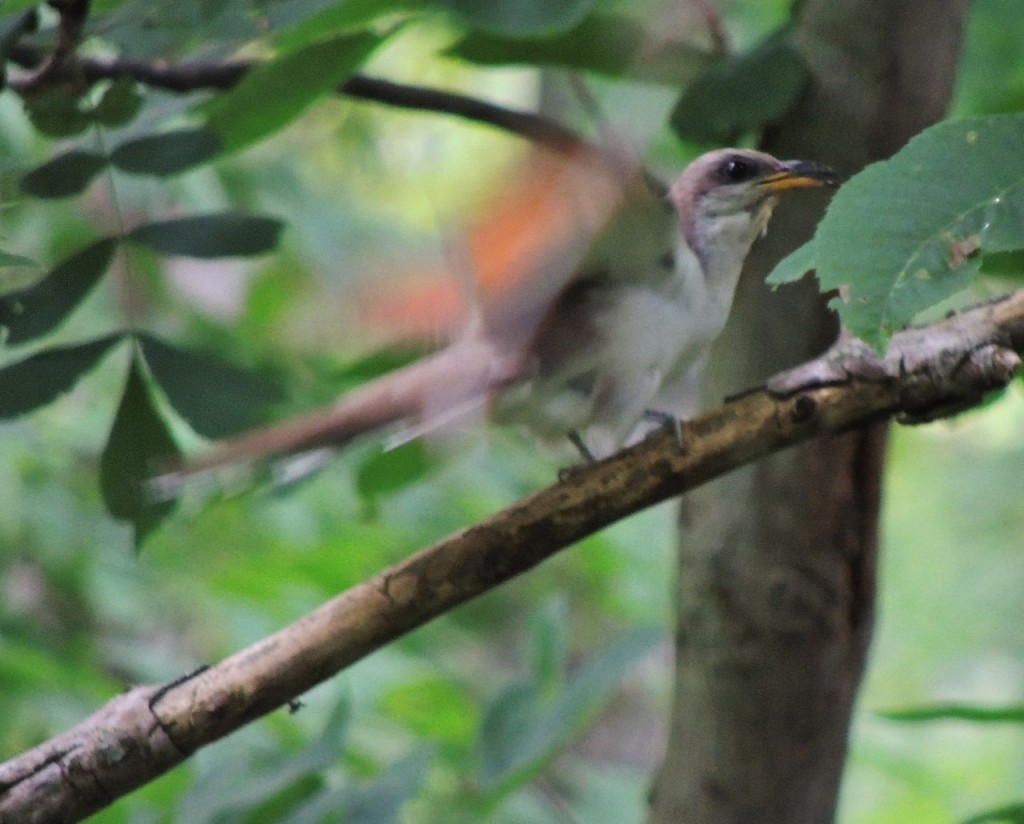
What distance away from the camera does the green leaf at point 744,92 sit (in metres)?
1.85

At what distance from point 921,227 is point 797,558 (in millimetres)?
808

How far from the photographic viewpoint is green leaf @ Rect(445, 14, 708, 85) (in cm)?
187

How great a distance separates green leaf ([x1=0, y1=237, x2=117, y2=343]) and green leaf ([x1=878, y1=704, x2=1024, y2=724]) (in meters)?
1.09

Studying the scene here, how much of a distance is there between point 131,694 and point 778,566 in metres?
0.83

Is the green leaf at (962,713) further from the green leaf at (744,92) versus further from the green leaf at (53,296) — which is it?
the green leaf at (53,296)

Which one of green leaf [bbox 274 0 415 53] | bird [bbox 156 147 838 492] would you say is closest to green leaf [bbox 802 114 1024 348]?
bird [bbox 156 147 838 492]

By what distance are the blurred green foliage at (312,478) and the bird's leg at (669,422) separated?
300 millimetres

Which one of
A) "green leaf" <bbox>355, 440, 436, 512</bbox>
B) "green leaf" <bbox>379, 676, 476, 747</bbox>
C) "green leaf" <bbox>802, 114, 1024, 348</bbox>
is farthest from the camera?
"green leaf" <bbox>379, 676, 476, 747</bbox>

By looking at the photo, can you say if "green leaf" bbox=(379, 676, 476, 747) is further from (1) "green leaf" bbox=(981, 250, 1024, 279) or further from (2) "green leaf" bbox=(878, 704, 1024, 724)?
(1) "green leaf" bbox=(981, 250, 1024, 279)

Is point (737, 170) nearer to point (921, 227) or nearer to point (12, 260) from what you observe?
point (921, 227)

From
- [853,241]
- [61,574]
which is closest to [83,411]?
[61,574]

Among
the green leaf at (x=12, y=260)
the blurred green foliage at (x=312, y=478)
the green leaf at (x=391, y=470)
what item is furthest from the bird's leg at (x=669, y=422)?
the green leaf at (x=12, y=260)

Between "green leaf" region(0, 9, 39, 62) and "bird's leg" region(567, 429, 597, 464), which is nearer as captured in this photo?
"green leaf" region(0, 9, 39, 62)

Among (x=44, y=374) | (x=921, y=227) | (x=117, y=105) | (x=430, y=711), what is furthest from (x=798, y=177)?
(x=430, y=711)
